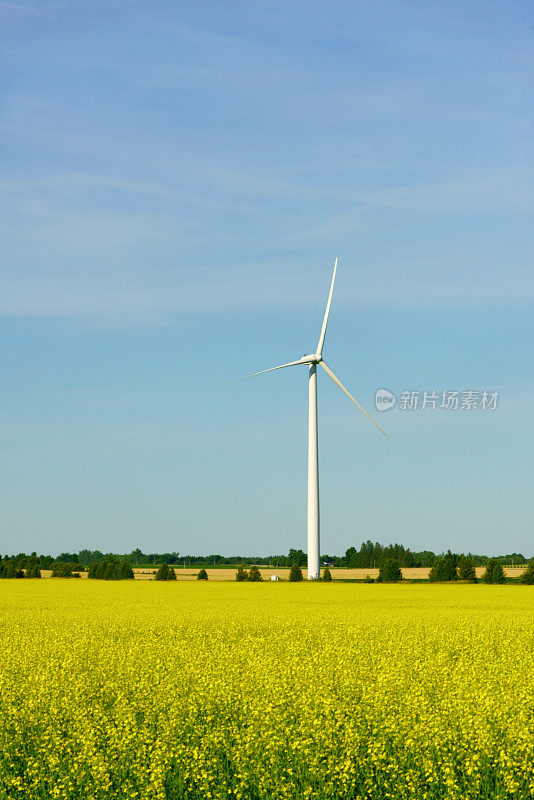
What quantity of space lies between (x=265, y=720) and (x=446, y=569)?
8982cm

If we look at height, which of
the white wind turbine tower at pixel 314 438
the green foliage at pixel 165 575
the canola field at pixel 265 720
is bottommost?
the canola field at pixel 265 720

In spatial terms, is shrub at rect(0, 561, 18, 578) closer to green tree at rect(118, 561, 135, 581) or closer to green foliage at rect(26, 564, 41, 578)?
green foliage at rect(26, 564, 41, 578)

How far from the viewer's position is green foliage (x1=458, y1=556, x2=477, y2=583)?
97331mm

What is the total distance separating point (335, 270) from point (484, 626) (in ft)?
199

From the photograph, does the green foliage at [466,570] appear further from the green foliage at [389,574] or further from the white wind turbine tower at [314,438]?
the white wind turbine tower at [314,438]

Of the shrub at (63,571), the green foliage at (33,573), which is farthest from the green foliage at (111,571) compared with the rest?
the green foliage at (33,573)

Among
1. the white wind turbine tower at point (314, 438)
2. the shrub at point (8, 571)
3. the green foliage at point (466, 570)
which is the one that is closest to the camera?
the white wind turbine tower at point (314, 438)

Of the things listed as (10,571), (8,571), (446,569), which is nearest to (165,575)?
(10,571)

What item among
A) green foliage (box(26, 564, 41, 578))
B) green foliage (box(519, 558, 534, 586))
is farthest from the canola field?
green foliage (box(26, 564, 41, 578))

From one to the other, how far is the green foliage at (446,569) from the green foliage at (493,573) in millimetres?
4756

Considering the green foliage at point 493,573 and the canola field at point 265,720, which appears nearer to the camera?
the canola field at point 265,720

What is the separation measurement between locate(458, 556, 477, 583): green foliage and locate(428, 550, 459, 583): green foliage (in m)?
0.62

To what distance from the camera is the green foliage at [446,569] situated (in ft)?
324

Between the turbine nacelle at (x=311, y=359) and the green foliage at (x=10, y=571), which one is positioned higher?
the turbine nacelle at (x=311, y=359)
